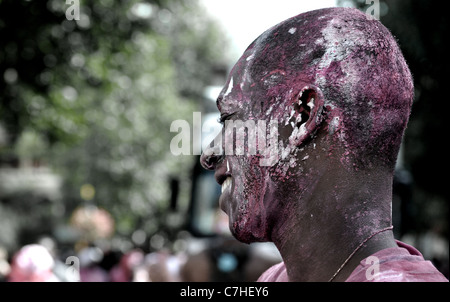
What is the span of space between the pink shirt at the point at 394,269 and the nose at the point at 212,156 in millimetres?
579

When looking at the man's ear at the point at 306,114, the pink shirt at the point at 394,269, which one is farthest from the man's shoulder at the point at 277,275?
the man's ear at the point at 306,114

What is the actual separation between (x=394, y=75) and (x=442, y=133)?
25.6 ft

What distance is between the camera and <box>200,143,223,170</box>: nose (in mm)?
1995

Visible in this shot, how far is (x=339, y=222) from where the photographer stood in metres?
1.75

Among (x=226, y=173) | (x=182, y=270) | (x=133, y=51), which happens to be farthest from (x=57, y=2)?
(x=226, y=173)

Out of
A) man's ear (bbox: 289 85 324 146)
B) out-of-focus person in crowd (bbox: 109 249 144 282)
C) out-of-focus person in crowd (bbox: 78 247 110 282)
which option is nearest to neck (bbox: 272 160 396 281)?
man's ear (bbox: 289 85 324 146)

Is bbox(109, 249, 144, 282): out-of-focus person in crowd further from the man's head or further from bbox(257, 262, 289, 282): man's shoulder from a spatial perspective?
the man's head

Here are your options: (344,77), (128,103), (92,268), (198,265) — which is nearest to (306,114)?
(344,77)

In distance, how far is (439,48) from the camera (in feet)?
20.6

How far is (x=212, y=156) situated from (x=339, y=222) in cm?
49

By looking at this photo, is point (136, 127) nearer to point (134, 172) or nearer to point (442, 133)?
point (134, 172)

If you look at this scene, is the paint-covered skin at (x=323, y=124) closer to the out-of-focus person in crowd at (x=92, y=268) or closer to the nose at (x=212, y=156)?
the nose at (x=212, y=156)

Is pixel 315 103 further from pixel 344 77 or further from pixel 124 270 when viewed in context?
pixel 124 270

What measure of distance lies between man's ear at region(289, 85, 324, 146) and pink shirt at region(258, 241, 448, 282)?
40 centimetres
